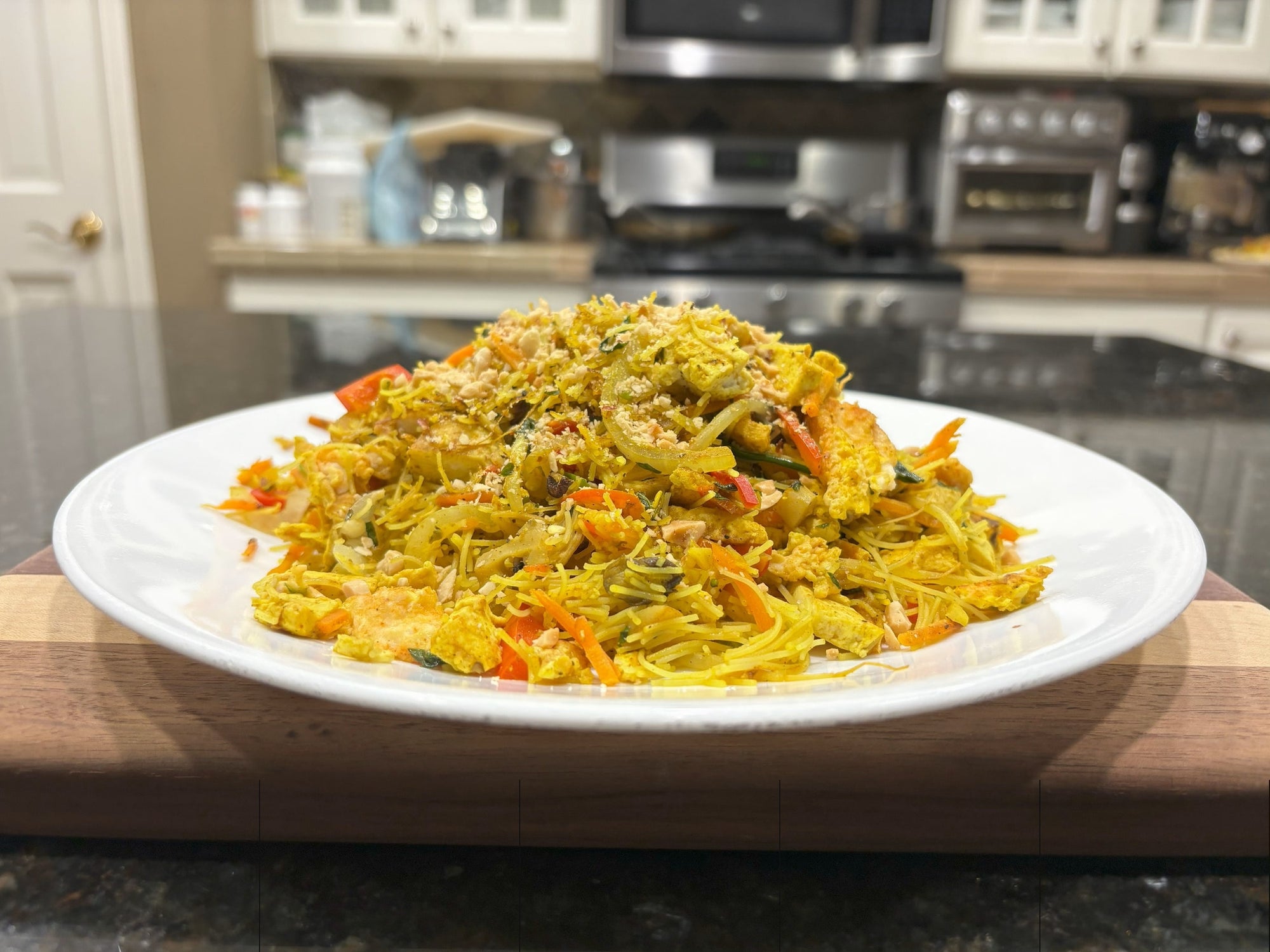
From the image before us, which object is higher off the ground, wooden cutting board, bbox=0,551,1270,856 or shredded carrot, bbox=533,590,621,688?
shredded carrot, bbox=533,590,621,688

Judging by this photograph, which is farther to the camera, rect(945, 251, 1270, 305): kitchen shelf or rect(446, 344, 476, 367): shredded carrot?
rect(945, 251, 1270, 305): kitchen shelf

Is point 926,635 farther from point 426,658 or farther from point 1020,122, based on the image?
point 1020,122

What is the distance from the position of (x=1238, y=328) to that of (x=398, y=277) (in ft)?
10.3

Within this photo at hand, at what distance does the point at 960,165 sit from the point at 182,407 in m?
3.18

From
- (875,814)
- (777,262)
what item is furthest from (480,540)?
(777,262)

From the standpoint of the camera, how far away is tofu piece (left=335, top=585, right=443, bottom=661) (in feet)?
2.08

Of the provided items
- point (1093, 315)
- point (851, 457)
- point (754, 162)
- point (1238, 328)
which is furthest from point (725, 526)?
point (754, 162)

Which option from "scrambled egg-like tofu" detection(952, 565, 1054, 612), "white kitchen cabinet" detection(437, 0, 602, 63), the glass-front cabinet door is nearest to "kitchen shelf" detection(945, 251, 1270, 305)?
the glass-front cabinet door

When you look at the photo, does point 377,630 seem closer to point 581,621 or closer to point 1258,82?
point 581,621

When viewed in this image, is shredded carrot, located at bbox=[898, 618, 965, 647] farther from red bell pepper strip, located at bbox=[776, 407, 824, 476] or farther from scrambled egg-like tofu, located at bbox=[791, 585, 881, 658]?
red bell pepper strip, located at bbox=[776, 407, 824, 476]

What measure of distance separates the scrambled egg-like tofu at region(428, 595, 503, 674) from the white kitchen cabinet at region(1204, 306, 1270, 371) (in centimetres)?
366

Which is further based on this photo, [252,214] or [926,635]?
[252,214]

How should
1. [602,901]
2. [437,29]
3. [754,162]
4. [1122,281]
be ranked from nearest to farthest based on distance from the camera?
1. [602,901]
2. [1122,281]
3. [437,29]
4. [754,162]

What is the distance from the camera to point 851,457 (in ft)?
2.73
